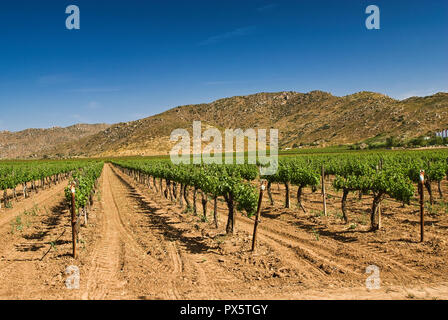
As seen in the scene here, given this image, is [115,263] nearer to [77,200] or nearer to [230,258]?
[230,258]

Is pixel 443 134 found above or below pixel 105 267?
above

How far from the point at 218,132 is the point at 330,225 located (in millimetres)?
137956

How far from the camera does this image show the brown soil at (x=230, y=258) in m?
8.40

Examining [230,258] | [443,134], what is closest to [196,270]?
[230,258]

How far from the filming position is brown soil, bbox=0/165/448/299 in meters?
8.40

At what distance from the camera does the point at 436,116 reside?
10369cm

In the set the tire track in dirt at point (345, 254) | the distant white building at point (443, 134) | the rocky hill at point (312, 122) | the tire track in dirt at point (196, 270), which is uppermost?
the rocky hill at point (312, 122)

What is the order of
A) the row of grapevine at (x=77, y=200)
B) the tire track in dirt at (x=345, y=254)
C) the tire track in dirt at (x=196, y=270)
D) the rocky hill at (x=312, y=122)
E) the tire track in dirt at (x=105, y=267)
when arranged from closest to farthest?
the tire track in dirt at (x=105, y=267) < the tire track in dirt at (x=196, y=270) < the tire track in dirt at (x=345, y=254) < the row of grapevine at (x=77, y=200) < the rocky hill at (x=312, y=122)

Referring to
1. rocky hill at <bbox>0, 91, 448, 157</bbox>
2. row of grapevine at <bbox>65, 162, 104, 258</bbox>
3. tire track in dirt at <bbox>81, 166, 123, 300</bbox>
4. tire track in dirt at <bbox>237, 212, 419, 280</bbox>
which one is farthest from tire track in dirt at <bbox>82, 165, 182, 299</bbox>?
rocky hill at <bbox>0, 91, 448, 157</bbox>

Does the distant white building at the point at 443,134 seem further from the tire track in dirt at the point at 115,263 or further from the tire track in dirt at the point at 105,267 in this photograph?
the tire track in dirt at the point at 105,267

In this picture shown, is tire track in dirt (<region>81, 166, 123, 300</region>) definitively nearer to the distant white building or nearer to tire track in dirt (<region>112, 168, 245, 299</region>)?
tire track in dirt (<region>112, 168, 245, 299</region>)

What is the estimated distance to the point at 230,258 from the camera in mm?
11312

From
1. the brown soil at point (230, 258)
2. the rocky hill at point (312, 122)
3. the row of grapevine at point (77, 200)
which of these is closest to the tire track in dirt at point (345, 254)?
the brown soil at point (230, 258)

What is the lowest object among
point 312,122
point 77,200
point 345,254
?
point 345,254
